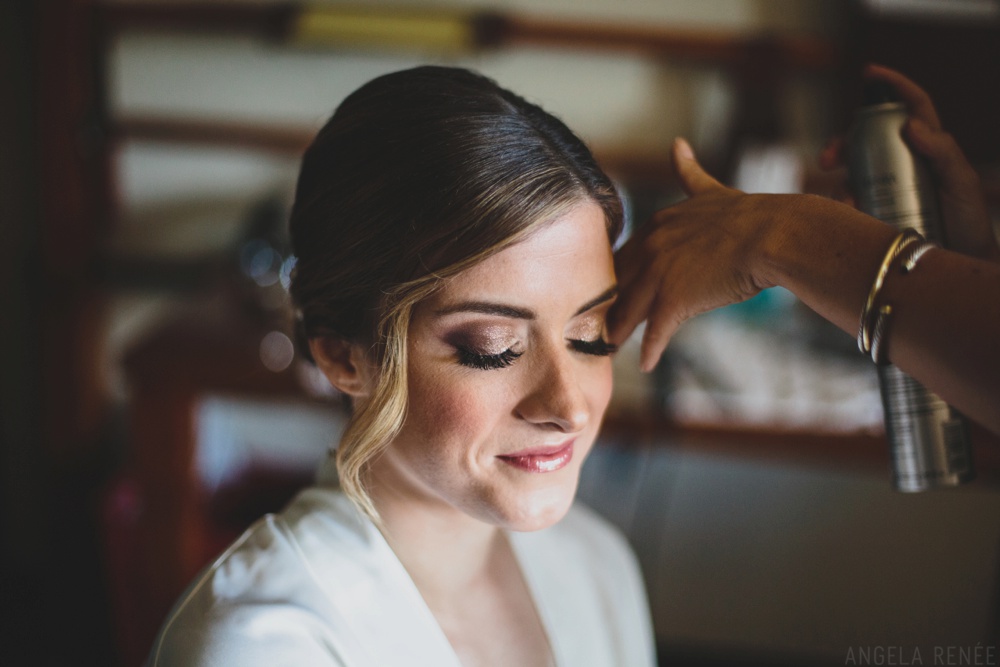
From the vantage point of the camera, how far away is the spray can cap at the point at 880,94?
2.54 feet

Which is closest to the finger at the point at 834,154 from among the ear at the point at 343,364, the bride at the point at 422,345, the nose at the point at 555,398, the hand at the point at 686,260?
the hand at the point at 686,260

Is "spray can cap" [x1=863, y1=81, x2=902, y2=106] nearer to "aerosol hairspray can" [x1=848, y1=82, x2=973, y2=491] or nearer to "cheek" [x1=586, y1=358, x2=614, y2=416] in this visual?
"aerosol hairspray can" [x1=848, y1=82, x2=973, y2=491]

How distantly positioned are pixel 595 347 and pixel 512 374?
4.5 inches

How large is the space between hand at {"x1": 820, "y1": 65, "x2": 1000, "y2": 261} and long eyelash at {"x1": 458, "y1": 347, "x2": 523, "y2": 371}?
42cm

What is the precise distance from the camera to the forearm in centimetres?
56

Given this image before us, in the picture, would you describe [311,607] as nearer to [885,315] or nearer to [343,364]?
[343,364]

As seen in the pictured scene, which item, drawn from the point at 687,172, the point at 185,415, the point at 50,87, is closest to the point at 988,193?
the point at 687,172

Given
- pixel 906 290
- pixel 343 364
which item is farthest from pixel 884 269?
pixel 343 364

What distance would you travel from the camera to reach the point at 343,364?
92 cm

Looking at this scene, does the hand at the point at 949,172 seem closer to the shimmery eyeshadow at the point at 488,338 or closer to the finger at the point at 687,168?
the finger at the point at 687,168

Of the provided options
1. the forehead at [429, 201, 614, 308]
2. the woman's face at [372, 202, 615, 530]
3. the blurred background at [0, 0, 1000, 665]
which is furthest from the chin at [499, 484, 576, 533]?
the blurred background at [0, 0, 1000, 665]

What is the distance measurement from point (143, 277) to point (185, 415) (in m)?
0.87

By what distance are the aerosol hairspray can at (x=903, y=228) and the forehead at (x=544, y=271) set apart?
0.91ft

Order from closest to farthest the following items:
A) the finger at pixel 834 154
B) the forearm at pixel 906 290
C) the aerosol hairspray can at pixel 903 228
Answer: the forearm at pixel 906 290 → the aerosol hairspray can at pixel 903 228 → the finger at pixel 834 154
